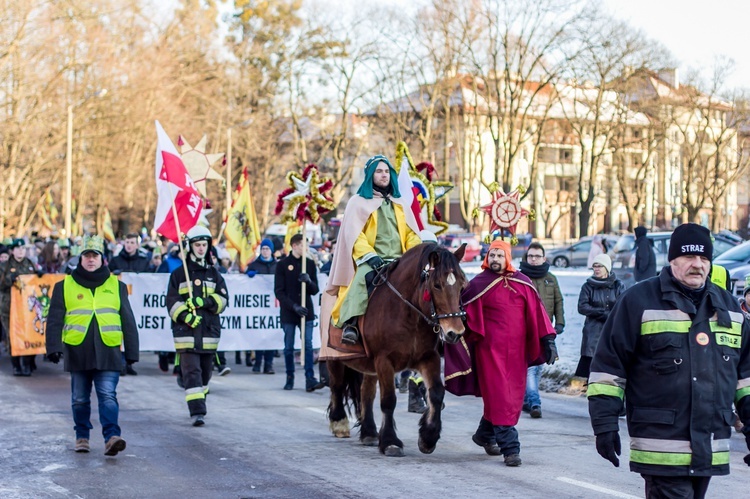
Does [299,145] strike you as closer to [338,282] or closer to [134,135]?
[134,135]

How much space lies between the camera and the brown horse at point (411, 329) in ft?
29.8

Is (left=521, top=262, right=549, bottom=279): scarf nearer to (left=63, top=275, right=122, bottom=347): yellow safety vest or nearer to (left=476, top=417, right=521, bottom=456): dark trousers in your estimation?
(left=476, top=417, right=521, bottom=456): dark trousers

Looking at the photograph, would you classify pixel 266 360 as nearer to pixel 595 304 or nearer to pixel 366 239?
pixel 595 304

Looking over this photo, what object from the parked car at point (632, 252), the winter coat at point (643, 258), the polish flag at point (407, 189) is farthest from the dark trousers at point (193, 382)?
the parked car at point (632, 252)

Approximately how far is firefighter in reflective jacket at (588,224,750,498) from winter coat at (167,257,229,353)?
6744mm

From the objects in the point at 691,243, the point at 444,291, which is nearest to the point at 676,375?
the point at 691,243

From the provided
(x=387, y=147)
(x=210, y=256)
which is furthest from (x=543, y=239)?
(x=210, y=256)

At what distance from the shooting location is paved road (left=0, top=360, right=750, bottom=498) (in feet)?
26.4

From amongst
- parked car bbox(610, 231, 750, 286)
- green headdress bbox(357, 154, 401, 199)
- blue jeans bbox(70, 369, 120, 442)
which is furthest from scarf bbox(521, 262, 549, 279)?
parked car bbox(610, 231, 750, 286)

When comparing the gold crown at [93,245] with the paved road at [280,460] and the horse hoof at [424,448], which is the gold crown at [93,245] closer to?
the paved road at [280,460]

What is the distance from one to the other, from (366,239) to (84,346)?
2.63 meters

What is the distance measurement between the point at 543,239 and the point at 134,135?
44900mm

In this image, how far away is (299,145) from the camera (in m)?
60.8

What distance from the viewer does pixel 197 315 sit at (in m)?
11.5
